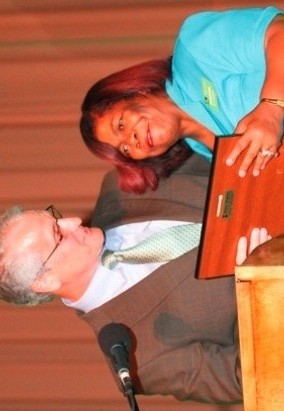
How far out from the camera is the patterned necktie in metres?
2.44

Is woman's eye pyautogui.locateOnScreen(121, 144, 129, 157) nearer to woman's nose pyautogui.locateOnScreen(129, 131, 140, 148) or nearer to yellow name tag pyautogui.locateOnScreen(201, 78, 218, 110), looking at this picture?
woman's nose pyautogui.locateOnScreen(129, 131, 140, 148)

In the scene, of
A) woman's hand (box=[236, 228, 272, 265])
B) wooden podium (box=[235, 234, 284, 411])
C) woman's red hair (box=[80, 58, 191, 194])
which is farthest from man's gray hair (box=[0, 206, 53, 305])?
wooden podium (box=[235, 234, 284, 411])

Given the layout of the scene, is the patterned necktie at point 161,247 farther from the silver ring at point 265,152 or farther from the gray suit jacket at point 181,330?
the silver ring at point 265,152

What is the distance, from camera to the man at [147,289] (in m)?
2.31

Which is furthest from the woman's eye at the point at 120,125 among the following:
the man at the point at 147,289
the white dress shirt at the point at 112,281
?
the white dress shirt at the point at 112,281

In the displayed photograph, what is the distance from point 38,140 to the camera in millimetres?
3982

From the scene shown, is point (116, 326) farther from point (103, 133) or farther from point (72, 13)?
point (72, 13)

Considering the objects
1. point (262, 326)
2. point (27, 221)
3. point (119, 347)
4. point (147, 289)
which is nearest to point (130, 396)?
point (119, 347)

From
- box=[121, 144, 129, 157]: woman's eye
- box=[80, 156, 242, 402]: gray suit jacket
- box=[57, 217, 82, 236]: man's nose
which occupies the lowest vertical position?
box=[80, 156, 242, 402]: gray suit jacket

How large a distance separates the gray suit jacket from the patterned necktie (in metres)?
0.03

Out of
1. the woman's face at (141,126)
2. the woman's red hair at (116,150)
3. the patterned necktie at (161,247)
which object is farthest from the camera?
the woman's red hair at (116,150)

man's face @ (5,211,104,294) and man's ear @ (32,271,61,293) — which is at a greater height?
man's face @ (5,211,104,294)

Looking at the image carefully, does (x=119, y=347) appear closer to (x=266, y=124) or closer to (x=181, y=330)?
(x=181, y=330)

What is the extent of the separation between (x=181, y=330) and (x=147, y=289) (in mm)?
153
